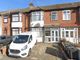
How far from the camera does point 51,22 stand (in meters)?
35.3

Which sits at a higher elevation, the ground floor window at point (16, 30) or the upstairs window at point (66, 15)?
the upstairs window at point (66, 15)

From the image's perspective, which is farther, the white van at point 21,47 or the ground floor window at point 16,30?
the ground floor window at point 16,30

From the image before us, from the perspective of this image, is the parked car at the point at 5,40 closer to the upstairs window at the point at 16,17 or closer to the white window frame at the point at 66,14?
the upstairs window at the point at 16,17

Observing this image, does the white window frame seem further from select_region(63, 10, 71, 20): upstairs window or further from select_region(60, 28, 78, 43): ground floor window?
select_region(60, 28, 78, 43): ground floor window

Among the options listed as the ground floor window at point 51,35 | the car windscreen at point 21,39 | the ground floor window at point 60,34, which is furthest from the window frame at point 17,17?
the car windscreen at point 21,39

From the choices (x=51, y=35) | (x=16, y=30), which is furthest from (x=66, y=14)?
(x=16, y=30)

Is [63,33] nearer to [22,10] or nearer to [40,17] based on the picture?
[40,17]

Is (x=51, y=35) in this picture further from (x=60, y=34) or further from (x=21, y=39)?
(x=21, y=39)

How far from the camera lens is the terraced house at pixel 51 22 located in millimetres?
33719

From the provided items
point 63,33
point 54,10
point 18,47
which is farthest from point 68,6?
point 18,47

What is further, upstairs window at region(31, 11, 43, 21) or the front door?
upstairs window at region(31, 11, 43, 21)

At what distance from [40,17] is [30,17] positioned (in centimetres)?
238

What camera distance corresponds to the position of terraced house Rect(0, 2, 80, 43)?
3372 centimetres

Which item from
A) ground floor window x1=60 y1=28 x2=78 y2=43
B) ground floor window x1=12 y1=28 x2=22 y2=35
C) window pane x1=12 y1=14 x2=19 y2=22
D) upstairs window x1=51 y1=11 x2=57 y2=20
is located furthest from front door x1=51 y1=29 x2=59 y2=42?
window pane x1=12 y1=14 x2=19 y2=22
